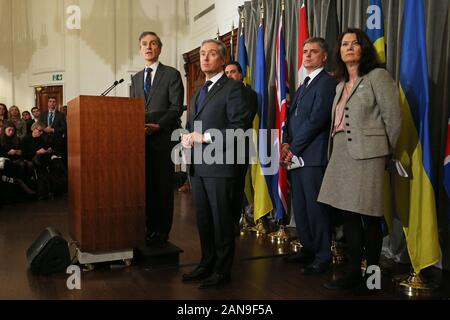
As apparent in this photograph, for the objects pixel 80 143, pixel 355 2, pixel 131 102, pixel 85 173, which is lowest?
pixel 85 173

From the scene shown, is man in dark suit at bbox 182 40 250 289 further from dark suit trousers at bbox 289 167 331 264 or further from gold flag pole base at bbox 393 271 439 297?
gold flag pole base at bbox 393 271 439 297

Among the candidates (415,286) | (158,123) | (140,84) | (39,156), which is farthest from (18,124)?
(415,286)

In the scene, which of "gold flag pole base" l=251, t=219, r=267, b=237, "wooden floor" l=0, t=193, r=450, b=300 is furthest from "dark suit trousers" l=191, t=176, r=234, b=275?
"gold flag pole base" l=251, t=219, r=267, b=237

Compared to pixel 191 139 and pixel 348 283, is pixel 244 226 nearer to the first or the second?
pixel 348 283

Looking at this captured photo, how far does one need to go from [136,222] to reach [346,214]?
1.33m

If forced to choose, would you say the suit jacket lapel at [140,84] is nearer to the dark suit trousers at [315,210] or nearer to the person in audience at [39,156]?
the dark suit trousers at [315,210]

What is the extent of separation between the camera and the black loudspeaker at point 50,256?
9.18 feet

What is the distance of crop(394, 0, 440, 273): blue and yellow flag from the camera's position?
2617mm

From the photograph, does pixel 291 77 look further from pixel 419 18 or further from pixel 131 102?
pixel 131 102

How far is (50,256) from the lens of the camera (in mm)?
2818

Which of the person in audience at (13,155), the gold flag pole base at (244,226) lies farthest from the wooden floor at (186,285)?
the person in audience at (13,155)

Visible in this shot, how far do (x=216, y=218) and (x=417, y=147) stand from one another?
1.30 metres

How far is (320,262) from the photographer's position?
2869mm
